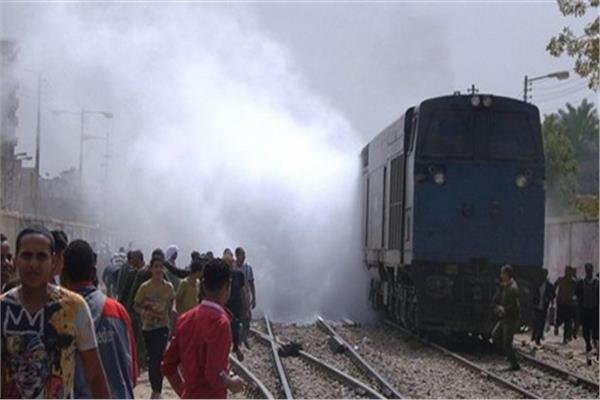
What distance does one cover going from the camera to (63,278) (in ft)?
20.7

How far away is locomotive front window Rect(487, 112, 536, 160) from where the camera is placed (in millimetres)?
21094

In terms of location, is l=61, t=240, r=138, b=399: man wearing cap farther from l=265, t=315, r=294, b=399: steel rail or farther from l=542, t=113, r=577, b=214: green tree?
l=542, t=113, r=577, b=214: green tree

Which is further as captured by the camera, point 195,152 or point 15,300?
point 195,152

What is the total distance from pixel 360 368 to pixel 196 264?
20.4 ft

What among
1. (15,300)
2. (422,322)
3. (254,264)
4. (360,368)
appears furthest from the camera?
(254,264)

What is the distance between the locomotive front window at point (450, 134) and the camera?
21016mm

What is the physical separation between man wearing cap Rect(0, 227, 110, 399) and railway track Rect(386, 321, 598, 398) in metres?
10.4

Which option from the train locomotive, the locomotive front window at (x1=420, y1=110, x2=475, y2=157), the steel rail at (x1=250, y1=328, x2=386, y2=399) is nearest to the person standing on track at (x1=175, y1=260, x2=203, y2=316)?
the steel rail at (x1=250, y1=328, x2=386, y2=399)

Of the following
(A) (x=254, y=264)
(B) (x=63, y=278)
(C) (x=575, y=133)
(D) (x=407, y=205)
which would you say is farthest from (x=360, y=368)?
(C) (x=575, y=133)

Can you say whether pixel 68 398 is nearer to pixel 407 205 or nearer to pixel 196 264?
pixel 196 264

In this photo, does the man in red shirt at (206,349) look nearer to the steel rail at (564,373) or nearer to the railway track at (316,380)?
the railway track at (316,380)

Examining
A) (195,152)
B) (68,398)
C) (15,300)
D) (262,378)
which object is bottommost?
(262,378)

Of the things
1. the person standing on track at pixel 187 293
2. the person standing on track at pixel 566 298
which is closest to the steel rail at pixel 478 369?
the person standing on track at pixel 566 298

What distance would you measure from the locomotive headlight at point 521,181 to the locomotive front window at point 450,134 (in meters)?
0.88
